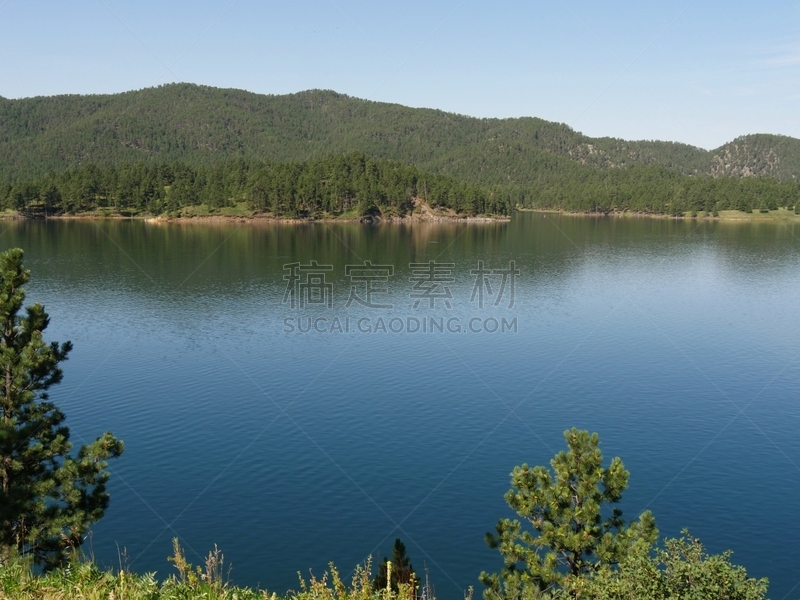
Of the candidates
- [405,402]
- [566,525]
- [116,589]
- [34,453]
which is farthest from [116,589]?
[405,402]

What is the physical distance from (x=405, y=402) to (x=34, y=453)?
2965 centimetres

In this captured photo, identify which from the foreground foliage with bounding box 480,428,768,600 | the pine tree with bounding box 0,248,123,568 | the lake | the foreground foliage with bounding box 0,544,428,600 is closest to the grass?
the foreground foliage with bounding box 0,544,428,600

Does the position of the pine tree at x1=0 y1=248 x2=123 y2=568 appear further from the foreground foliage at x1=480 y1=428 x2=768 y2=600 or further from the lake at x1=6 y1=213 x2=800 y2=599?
the foreground foliage at x1=480 y1=428 x2=768 y2=600

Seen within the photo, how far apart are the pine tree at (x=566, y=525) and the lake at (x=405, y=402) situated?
21.4 ft

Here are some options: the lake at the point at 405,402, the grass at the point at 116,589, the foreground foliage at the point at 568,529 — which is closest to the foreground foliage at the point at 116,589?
the grass at the point at 116,589

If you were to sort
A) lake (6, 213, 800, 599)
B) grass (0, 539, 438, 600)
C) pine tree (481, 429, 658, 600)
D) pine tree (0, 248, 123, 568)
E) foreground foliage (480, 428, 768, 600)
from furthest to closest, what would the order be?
lake (6, 213, 800, 599)
pine tree (0, 248, 123, 568)
pine tree (481, 429, 658, 600)
foreground foliage (480, 428, 768, 600)
grass (0, 539, 438, 600)

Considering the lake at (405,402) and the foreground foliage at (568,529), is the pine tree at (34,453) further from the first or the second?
the foreground foliage at (568,529)

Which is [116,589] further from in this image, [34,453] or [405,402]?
[405,402]

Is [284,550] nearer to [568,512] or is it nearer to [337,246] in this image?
[568,512]

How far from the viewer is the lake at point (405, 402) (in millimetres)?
32875

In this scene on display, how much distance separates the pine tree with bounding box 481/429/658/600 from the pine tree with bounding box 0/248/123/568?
49.7 feet

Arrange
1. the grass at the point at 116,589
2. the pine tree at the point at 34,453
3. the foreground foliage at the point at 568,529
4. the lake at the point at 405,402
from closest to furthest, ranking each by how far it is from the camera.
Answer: the grass at the point at 116,589 → the foreground foliage at the point at 568,529 → the pine tree at the point at 34,453 → the lake at the point at 405,402

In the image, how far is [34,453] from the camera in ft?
82.6

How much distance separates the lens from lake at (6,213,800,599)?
3288cm
